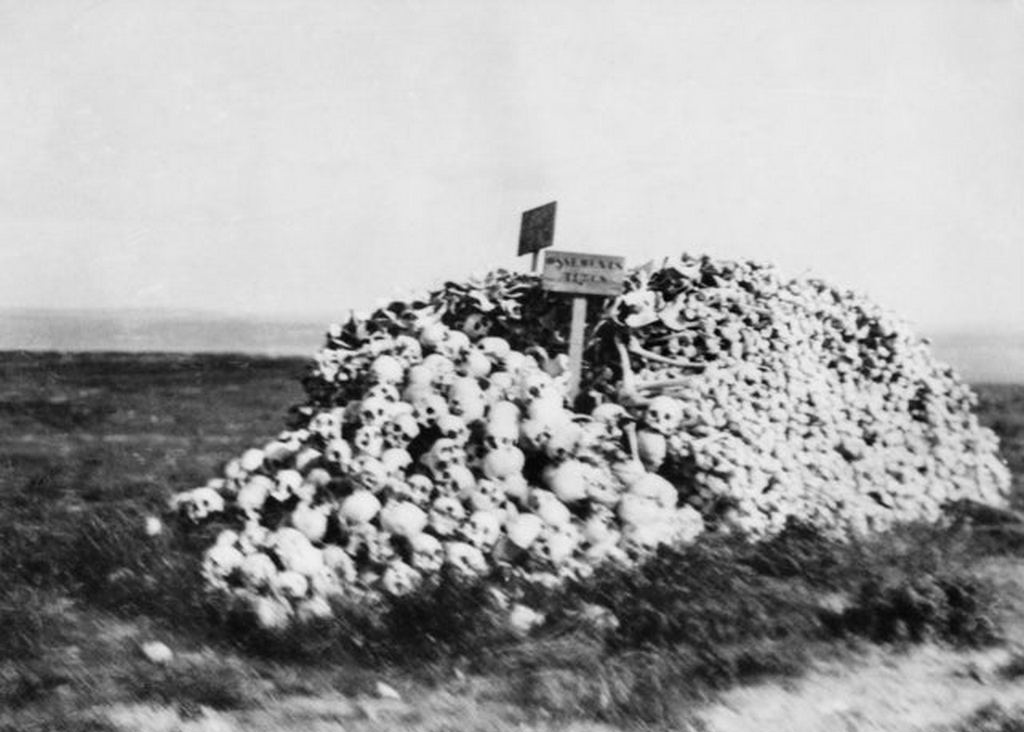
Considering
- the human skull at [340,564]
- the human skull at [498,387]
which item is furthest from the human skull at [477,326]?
the human skull at [340,564]

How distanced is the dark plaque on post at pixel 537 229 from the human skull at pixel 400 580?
218 cm

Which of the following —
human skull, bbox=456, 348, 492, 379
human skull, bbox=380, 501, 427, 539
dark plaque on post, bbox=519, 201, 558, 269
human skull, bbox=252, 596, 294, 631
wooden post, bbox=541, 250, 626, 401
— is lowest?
human skull, bbox=252, 596, 294, 631

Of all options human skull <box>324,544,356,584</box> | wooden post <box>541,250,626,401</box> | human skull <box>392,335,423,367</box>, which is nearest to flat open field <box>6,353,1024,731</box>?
human skull <box>324,544,356,584</box>

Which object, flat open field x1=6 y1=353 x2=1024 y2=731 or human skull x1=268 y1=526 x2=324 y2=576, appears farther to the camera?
human skull x1=268 y1=526 x2=324 y2=576

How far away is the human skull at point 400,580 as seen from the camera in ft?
14.6

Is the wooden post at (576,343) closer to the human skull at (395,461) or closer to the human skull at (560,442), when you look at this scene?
→ the human skull at (560,442)

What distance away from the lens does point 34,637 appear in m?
4.22

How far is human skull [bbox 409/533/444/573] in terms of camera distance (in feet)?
15.0

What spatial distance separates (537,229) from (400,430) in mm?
1601

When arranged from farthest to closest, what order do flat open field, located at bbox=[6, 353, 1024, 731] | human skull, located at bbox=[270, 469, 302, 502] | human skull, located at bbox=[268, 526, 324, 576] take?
1. human skull, located at bbox=[270, 469, 302, 502]
2. human skull, located at bbox=[268, 526, 324, 576]
3. flat open field, located at bbox=[6, 353, 1024, 731]

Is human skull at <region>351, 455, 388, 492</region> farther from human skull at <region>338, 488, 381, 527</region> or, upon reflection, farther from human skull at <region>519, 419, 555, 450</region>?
human skull at <region>519, 419, 555, 450</region>

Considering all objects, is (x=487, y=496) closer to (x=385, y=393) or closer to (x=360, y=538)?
(x=360, y=538)

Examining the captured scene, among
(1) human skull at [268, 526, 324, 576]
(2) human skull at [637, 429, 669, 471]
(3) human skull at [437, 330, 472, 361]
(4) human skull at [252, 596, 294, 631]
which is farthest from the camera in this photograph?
(3) human skull at [437, 330, 472, 361]

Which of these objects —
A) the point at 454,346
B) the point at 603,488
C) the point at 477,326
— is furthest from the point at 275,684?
the point at 477,326
